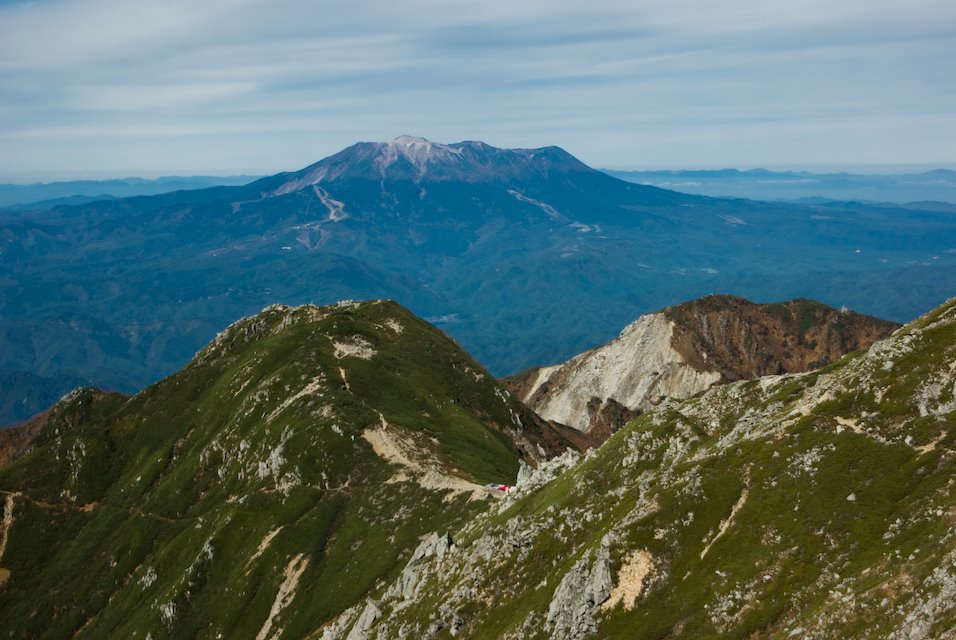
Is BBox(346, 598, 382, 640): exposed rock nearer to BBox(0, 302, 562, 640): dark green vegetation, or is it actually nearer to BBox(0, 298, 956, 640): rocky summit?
BBox(0, 298, 956, 640): rocky summit

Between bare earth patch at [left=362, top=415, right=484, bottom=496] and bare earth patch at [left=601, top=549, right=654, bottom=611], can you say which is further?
bare earth patch at [left=362, top=415, right=484, bottom=496]

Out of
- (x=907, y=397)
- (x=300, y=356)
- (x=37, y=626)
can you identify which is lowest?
(x=37, y=626)

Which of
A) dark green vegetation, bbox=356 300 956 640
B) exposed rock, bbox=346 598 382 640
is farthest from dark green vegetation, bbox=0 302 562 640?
dark green vegetation, bbox=356 300 956 640

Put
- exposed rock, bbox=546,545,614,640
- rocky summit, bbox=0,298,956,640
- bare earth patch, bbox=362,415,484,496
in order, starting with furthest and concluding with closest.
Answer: bare earth patch, bbox=362,415,484,496 < exposed rock, bbox=546,545,614,640 < rocky summit, bbox=0,298,956,640

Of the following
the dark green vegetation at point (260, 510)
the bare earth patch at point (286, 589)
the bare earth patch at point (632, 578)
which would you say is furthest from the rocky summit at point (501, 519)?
the dark green vegetation at point (260, 510)

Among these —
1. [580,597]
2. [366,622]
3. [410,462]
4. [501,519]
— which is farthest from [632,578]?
[410,462]

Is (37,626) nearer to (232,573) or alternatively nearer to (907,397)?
(232,573)

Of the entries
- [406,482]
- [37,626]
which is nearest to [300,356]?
[406,482]
